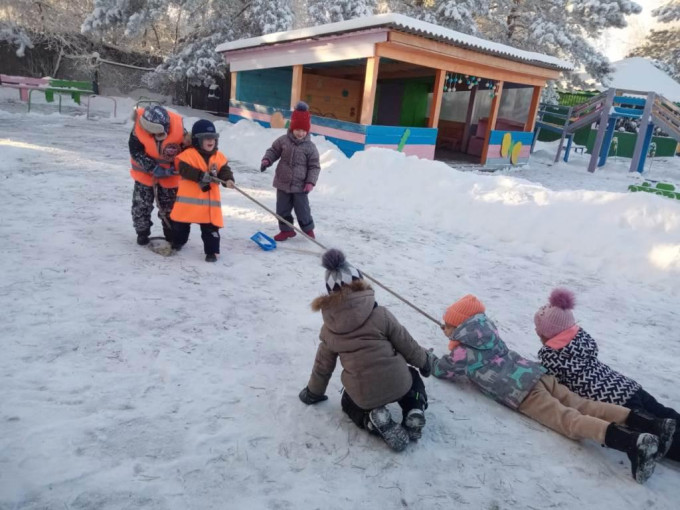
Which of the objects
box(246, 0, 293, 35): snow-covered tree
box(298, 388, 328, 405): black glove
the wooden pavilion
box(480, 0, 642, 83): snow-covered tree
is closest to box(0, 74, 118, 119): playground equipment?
the wooden pavilion

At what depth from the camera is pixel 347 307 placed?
94.5 inches

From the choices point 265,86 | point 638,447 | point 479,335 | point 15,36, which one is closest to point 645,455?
point 638,447

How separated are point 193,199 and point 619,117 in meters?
15.0

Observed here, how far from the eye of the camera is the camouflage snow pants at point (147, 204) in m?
4.67

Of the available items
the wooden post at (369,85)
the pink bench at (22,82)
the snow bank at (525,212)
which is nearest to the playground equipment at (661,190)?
the snow bank at (525,212)

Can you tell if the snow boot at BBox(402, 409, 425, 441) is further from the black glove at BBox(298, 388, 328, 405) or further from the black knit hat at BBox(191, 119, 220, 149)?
the black knit hat at BBox(191, 119, 220, 149)

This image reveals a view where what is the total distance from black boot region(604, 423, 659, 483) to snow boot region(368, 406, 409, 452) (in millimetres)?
1022

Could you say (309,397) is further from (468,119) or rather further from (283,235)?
(468,119)

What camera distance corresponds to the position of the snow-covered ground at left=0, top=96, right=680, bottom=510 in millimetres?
2141

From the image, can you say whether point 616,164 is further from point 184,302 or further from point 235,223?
point 184,302

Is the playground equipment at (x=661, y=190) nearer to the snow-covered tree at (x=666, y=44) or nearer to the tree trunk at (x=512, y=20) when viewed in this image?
the tree trunk at (x=512, y=20)

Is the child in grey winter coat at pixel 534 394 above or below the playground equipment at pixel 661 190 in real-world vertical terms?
below

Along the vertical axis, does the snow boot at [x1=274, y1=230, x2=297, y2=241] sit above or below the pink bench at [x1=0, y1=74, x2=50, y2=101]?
below

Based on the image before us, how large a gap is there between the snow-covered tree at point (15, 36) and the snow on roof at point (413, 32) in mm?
13225
